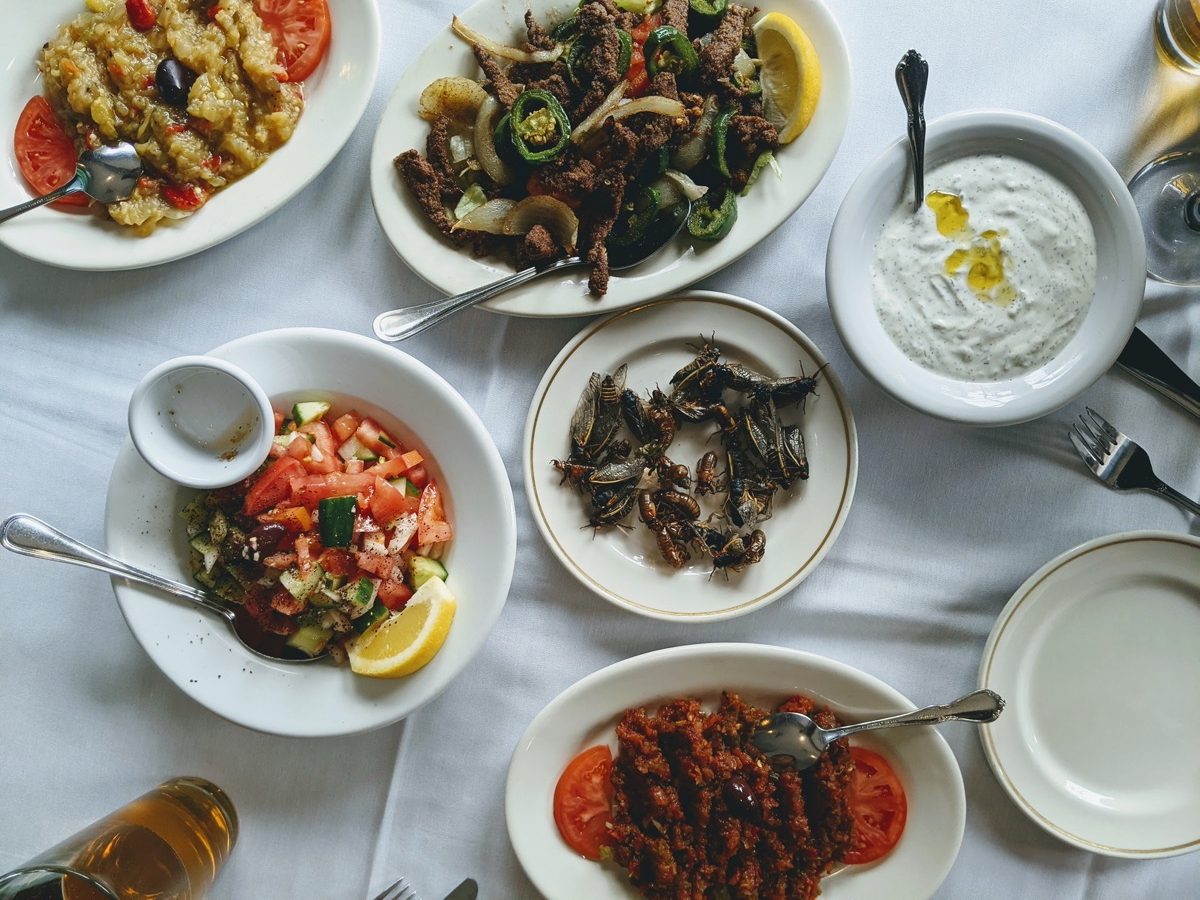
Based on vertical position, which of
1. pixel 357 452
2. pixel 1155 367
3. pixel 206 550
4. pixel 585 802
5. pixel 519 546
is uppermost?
pixel 1155 367

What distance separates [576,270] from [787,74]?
2.21 ft

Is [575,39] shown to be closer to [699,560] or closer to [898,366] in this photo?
→ [898,366]

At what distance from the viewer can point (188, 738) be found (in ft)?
7.49

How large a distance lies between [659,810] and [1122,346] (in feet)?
5.00

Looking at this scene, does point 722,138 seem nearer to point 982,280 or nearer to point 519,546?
point 982,280

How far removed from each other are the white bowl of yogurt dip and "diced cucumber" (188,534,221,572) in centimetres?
153

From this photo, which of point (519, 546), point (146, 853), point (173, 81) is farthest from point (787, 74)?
point (146, 853)

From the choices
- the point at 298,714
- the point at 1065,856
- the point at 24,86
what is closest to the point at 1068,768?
the point at 1065,856

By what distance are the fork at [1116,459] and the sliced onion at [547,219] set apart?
1.36m

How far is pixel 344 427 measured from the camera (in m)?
2.12

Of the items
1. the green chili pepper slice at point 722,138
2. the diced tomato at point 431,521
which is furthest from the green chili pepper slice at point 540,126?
the diced tomato at point 431,521

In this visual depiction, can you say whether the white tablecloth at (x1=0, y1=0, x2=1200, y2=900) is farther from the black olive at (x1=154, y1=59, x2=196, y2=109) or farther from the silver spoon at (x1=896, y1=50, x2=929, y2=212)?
the black olive at (x1=154, y1=59, x2=196, y2=109)

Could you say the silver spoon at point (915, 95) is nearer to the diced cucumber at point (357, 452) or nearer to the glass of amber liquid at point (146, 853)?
the diced cucumber at point (357, 452)

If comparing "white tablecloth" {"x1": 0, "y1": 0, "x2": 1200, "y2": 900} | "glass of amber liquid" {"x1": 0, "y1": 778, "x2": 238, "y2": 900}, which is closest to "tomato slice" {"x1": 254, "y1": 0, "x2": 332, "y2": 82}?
"white tablecloth" {"x1": 0, "y1": 0, "x2": 1200, "y2": 900}
